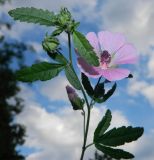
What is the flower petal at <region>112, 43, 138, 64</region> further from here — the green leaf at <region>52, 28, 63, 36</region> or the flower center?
the green leaf at <region>52, 28, 63, 36</region>

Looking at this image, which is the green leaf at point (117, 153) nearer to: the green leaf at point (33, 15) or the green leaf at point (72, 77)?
the green leaf at point (72, 77)

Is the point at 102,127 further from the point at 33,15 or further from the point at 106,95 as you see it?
the point at 33,15

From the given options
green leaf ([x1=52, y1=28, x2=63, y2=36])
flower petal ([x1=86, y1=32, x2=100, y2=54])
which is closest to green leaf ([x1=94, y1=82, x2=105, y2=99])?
flower petal ([x1=86, y1=32, x2=100, y2=54])

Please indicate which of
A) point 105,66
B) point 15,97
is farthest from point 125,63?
point 15,97

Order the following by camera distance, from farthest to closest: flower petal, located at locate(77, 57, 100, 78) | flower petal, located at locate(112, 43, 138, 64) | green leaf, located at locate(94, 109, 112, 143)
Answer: green leaf, located at locate(94, 109, 112, 143) → flower petal, located at locate(112, 43, 138, 64) → flower petal, located at locate(77, 57, 100, 78)

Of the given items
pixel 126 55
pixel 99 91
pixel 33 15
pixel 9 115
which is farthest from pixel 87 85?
pixel 9 115
